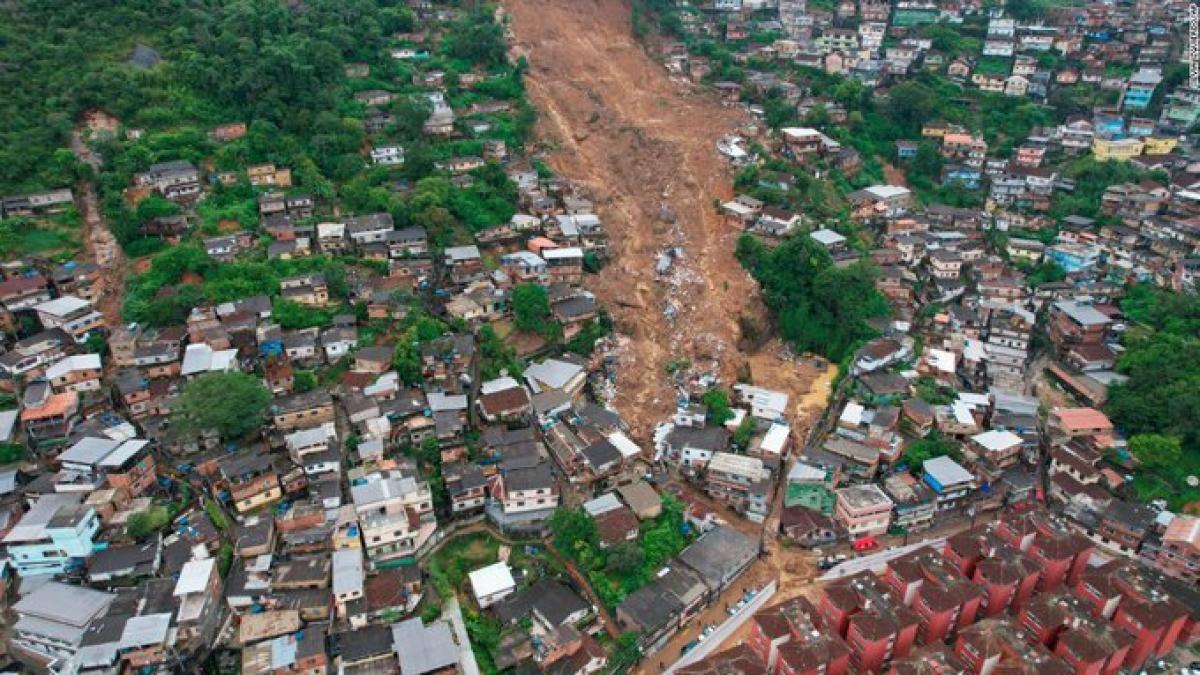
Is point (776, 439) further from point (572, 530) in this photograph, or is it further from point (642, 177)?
point (642, 177)

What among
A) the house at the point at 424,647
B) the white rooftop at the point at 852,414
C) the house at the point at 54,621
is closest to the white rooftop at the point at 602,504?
the house at the point at 424,647

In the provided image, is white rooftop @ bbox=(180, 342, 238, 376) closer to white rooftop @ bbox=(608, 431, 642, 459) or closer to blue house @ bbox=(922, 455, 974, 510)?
white rooftop @ bbox=(608, 431, 642, 459)

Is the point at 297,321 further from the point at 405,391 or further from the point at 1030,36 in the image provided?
the point at 1030,36

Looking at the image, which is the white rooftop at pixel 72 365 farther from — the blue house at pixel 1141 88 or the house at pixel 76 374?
the blue house at pixel 1141 88

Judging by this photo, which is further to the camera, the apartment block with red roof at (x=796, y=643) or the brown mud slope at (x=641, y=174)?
the brown mud slope at (x=641, y=174)

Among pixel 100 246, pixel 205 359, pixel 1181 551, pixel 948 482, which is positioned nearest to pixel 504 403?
pixel 205 359

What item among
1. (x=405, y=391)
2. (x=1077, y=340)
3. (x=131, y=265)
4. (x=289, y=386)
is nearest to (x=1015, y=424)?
(x=1077, y=340)

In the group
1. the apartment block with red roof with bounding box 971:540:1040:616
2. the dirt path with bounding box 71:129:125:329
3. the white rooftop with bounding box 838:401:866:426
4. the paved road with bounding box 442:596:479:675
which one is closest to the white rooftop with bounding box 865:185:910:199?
the white rooftop with bounding box 838:401:866:426
